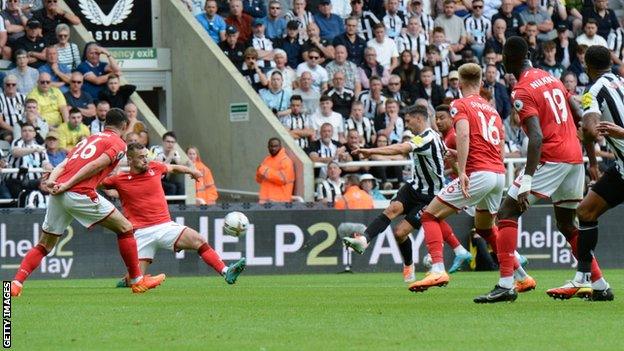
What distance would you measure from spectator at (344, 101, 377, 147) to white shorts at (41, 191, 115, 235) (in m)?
10.0

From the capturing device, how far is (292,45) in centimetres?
2686

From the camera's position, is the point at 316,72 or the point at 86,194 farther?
the point at 316,72

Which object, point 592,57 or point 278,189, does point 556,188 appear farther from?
point 278,189

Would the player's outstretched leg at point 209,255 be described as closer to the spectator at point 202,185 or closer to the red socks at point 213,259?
the red socks at point 213,259

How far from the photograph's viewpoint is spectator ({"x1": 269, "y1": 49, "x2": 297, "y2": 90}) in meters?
26.2

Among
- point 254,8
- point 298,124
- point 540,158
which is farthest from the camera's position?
point 254,8

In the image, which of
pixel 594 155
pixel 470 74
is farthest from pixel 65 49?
pixel 594 155

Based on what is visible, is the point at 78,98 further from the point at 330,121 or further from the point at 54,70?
the point at 330,121

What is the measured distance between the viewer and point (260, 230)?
22.8m

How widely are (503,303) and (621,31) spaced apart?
57.6 feet

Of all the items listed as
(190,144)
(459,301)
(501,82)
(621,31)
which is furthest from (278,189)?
(459,301)

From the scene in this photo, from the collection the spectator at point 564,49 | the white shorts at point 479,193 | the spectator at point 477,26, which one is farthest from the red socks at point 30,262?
the spectator at point 564,49

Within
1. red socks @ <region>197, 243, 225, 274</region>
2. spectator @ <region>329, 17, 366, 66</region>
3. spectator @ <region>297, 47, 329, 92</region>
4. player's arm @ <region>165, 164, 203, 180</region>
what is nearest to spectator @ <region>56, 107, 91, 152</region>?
spectator @ <region>297, 47, 329, 92</region>

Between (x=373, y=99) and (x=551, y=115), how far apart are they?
12.9 metres
